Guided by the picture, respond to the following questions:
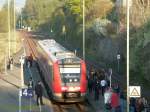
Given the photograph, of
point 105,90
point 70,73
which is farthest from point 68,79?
point 105,90

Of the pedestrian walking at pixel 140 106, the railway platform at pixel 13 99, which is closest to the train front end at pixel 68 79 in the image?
the railway platform at pixel 13 99

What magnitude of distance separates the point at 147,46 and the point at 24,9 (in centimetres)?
15695

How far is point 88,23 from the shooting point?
7194 centimetres

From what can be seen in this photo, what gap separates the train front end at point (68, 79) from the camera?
1276 inches

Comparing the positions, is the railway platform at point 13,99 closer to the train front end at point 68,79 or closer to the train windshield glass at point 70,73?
the train front end at point 68,79

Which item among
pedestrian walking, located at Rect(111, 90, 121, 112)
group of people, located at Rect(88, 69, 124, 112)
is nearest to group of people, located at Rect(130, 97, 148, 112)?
pedestrian walking, located at Rect(111, 90, 121, 112)

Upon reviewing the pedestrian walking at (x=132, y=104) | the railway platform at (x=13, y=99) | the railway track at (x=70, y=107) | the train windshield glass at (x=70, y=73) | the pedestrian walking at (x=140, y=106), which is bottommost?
the railway track at (x=70, y=107)

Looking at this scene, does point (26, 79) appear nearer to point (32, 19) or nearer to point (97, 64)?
point (97, 64)

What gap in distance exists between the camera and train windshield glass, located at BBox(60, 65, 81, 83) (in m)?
32.5

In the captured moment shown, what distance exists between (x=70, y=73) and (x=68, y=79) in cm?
38

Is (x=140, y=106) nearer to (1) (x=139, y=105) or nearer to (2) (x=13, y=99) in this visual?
(1) (x=139, y=105)

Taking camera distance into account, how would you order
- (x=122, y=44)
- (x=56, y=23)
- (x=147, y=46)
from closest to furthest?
(x=147, y=46) < (x=122, y=44) < (x=56, y=23)

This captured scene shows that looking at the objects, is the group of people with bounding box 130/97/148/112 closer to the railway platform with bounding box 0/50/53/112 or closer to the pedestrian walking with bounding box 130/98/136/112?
the pedestrian walking with bounding box 130/98/136/112

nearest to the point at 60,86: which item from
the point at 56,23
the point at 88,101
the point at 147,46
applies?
the point at 88,101
